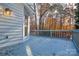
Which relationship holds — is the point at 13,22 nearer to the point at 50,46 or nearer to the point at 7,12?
the point at 7,12

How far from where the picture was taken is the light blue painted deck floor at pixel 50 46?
13.2 feet

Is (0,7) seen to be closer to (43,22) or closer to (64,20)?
(43,22)

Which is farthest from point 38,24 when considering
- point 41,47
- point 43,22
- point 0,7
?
point 0,7

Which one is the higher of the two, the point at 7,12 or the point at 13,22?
the point at 7,12

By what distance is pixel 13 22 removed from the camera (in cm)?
405

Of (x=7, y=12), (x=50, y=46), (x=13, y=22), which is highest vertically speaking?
(x=7, y=12)

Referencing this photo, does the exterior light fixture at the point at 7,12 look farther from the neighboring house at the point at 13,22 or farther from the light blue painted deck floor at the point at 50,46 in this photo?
the light blue painted deck floor at the point at 50,46

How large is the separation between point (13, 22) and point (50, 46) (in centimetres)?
62

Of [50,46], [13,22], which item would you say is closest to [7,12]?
[13,22]

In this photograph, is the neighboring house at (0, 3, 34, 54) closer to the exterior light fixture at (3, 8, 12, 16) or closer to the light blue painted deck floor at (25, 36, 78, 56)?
the exterior light fixture at (3, 8, 12, 16)

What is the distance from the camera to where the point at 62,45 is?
4051mm

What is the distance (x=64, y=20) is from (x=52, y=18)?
0.56ft

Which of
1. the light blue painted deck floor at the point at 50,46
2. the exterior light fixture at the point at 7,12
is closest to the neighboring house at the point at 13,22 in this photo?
the exterior light fixture at the point at 7,12

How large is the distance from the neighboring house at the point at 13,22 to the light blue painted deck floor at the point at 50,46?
195 mm
